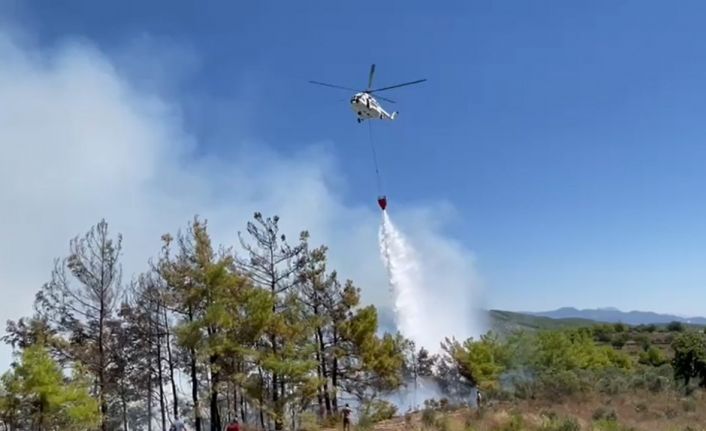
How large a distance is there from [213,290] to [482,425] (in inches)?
510

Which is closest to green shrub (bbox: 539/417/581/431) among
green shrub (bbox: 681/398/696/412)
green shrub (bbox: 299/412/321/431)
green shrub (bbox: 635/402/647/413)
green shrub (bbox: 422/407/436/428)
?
green shrub (bbox: 422/407/436/428)

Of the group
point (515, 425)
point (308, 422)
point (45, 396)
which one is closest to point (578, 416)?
point (515, 425)

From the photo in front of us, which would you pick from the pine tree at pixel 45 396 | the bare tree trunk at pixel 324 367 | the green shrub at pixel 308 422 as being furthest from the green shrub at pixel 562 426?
the pine tree at pixel 45 396

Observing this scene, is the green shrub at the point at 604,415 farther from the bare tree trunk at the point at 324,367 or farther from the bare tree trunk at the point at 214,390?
the bare tree trunk at the point at 214,390

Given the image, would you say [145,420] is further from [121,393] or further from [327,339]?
[327,339]

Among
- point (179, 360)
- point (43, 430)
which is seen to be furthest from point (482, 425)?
point (179, 360)

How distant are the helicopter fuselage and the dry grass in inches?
475

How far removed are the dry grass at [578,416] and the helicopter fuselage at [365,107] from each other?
12064mm

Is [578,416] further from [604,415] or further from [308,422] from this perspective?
[308,422]

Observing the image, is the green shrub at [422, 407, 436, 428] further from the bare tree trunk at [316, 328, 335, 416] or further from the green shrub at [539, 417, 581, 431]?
the bare tree trunk at [316, 328, 335, 416]

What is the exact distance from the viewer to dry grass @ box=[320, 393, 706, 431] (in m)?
24.3

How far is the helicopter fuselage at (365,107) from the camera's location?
26141 millimetres

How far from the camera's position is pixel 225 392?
34.0m

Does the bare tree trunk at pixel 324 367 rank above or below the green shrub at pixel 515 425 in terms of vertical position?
above
